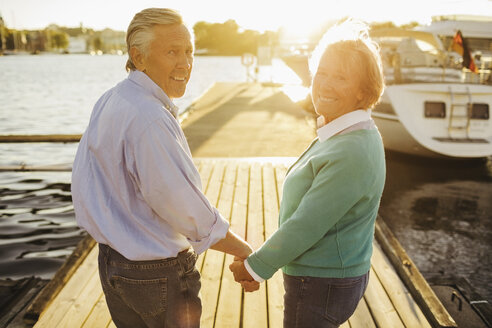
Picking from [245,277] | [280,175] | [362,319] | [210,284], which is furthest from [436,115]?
[245,277]

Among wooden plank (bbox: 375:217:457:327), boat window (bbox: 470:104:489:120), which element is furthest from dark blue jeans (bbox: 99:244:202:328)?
boat window (bbox: 470:104:489:120)

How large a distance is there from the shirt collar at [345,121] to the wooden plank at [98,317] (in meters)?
2.29

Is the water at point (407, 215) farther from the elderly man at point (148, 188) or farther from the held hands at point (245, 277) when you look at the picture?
the elderly man at point (148, 188)

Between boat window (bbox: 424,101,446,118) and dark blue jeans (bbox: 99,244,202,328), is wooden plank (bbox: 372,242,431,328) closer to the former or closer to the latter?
dark blue jeans (bbox: 99,244,202,328)

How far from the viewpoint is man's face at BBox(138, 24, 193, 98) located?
1640 mm

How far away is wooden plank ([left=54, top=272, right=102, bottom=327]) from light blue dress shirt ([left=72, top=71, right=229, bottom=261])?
1788 millimetres

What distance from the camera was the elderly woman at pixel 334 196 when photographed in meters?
1.63

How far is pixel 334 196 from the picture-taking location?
161 centimetres

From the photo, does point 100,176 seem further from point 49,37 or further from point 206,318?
point 49,37

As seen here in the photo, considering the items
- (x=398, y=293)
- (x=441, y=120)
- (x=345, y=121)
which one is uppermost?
(x=345, y=121)

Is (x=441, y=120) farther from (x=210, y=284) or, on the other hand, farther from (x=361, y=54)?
(x=361, y=54)

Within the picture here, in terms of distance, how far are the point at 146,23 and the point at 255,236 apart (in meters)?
3.25

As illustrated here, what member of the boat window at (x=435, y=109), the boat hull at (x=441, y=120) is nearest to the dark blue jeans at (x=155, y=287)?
the boat hull at (x=441, y=120)

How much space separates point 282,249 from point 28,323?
2.59 metres
